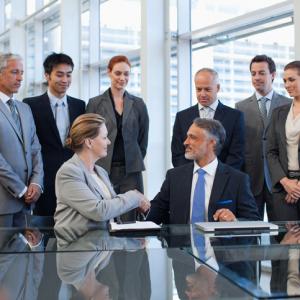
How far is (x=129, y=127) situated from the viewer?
3771 millimetres

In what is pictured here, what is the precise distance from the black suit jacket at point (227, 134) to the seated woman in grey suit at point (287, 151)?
7.8 inches

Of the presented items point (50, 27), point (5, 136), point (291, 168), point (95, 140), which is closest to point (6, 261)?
point (95, 140)

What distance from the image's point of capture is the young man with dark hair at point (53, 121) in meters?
3.73

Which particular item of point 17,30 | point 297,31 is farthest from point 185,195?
point 17,30

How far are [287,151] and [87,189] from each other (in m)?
1.33

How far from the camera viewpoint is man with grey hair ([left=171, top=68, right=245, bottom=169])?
3401 millimetres

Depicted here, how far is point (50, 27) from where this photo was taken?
27.9ft

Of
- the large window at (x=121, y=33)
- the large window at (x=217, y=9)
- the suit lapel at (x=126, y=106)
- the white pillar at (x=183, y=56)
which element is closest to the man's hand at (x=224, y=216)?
the suit lapel at (x=126, y=106)

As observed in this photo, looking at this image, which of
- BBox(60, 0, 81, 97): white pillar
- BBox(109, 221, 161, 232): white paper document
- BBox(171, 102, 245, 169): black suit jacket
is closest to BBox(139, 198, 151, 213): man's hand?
BBox(109, 221, 161, 232): white paper document

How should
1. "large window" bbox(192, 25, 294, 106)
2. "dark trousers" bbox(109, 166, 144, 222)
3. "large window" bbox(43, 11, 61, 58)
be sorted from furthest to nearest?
1. "large window" bbox(43, 11, 61, 58)
2. "large window" bbox(192, 25, 294, 106)
3. "dark trousers" bbox(109, 166, 144, 222)

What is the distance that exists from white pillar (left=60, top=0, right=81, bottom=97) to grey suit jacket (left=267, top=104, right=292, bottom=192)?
4177 mm

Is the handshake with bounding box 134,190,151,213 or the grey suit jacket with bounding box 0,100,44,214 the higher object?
the grey suit jacket with bounding box 0,100,44,214

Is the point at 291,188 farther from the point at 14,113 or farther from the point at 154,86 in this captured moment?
the point at 154,86

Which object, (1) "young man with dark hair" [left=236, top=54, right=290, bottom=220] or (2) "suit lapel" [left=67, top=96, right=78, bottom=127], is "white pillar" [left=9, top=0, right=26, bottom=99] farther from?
(1) "young man with dark hair" [left=236, top=54, right=290, bottom=220]
